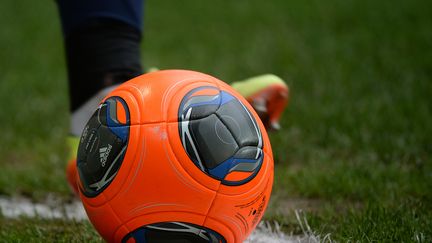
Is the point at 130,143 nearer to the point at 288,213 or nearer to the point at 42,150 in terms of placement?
the point at 288,213

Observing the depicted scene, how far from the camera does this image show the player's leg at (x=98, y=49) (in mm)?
2545

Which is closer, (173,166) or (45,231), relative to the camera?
(173,166)

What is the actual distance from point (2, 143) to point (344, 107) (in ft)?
7.05

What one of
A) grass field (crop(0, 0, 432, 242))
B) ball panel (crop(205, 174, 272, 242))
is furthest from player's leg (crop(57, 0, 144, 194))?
ball panel (crop(205, 174, 272, 242))

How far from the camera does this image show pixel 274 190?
2.87 metres

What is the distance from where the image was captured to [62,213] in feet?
8.74

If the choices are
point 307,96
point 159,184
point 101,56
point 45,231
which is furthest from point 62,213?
point 307,96

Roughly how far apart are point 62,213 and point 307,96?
6.98 feet

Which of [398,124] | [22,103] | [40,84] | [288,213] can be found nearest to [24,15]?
[40,84]

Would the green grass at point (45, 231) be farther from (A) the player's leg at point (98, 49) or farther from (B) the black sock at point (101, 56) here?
(B) the black sock at point (101, 56)

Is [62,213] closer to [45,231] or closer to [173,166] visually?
[45,231]

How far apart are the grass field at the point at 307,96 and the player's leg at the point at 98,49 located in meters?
0.53

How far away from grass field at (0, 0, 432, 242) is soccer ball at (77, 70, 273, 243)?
1.38ft

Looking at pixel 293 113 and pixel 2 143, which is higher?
pixel 293 113
